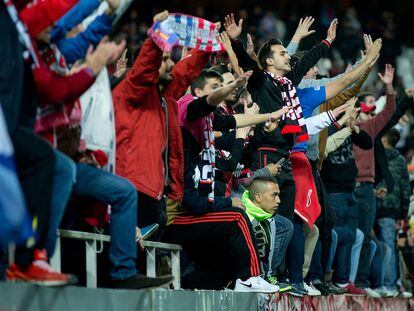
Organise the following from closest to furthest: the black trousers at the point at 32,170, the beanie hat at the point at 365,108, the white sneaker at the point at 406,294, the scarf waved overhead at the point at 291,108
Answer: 1. the black trousers at the point at 32,170
2. the scarf waved overhead at the point at 291,108
3. the beanie hat at the point at 365,108
4. the white sneaker at the point at 406,294

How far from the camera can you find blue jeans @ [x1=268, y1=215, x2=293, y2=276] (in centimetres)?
1002

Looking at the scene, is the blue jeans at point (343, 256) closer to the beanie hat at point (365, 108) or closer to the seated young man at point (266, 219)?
the beanie hat at point (365, 108)

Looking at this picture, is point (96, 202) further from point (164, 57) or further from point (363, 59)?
point (363, 59)

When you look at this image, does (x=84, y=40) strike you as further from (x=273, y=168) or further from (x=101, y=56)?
(x=273, y=168)

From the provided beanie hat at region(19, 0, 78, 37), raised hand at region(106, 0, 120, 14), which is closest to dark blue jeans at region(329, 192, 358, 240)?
raised hand at region(106, 0, 120, 14)

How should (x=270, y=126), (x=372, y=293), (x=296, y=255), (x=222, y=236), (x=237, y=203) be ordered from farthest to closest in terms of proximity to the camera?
(x=372, y=293) → (x=296, y=255) → (x=270, y=126) → (x=237, y=203) → (x=222, y=236)

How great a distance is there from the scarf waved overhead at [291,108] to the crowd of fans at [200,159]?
0.01m

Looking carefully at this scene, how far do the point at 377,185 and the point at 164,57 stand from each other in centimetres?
654

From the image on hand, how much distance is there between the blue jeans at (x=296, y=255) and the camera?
10.4m

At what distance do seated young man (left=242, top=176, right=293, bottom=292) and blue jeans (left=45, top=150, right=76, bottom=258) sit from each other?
148 inches

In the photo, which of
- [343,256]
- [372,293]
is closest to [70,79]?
[343,256]

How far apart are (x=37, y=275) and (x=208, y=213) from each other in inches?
132

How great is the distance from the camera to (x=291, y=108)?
10.1 metres

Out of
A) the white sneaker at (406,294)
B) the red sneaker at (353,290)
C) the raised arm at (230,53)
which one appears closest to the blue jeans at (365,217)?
the red sneaker at (353,290)
